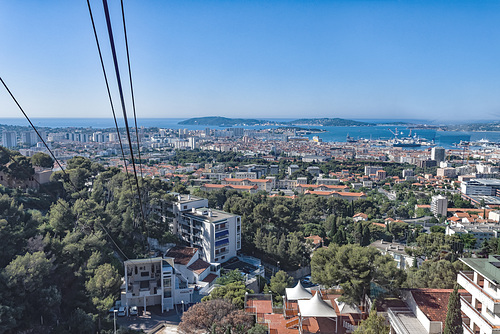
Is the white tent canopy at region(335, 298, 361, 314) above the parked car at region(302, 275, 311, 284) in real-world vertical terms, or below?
above

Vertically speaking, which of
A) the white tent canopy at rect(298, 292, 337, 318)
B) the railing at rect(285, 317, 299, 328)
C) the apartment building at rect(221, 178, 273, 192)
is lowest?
the apartment building at rect(221, 178, 273, 192)

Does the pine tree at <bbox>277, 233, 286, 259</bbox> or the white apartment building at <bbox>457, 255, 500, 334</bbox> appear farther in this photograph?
the pine tree at <bbox>277, 233, 286, 259</bbox>

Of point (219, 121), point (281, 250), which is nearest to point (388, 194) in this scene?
point (281, 250)

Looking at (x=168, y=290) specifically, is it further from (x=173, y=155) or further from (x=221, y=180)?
(x=173, y=155)

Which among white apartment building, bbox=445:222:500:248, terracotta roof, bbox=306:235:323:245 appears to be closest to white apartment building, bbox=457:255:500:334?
terracotta roof, bbox=306:235:323:245

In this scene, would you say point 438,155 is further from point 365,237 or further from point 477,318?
point 477,318

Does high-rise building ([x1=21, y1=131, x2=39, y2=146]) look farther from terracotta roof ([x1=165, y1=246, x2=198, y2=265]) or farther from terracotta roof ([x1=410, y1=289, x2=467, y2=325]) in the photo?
terracotta roof ([x1=410, y1=289, x2=467, y2=325])
